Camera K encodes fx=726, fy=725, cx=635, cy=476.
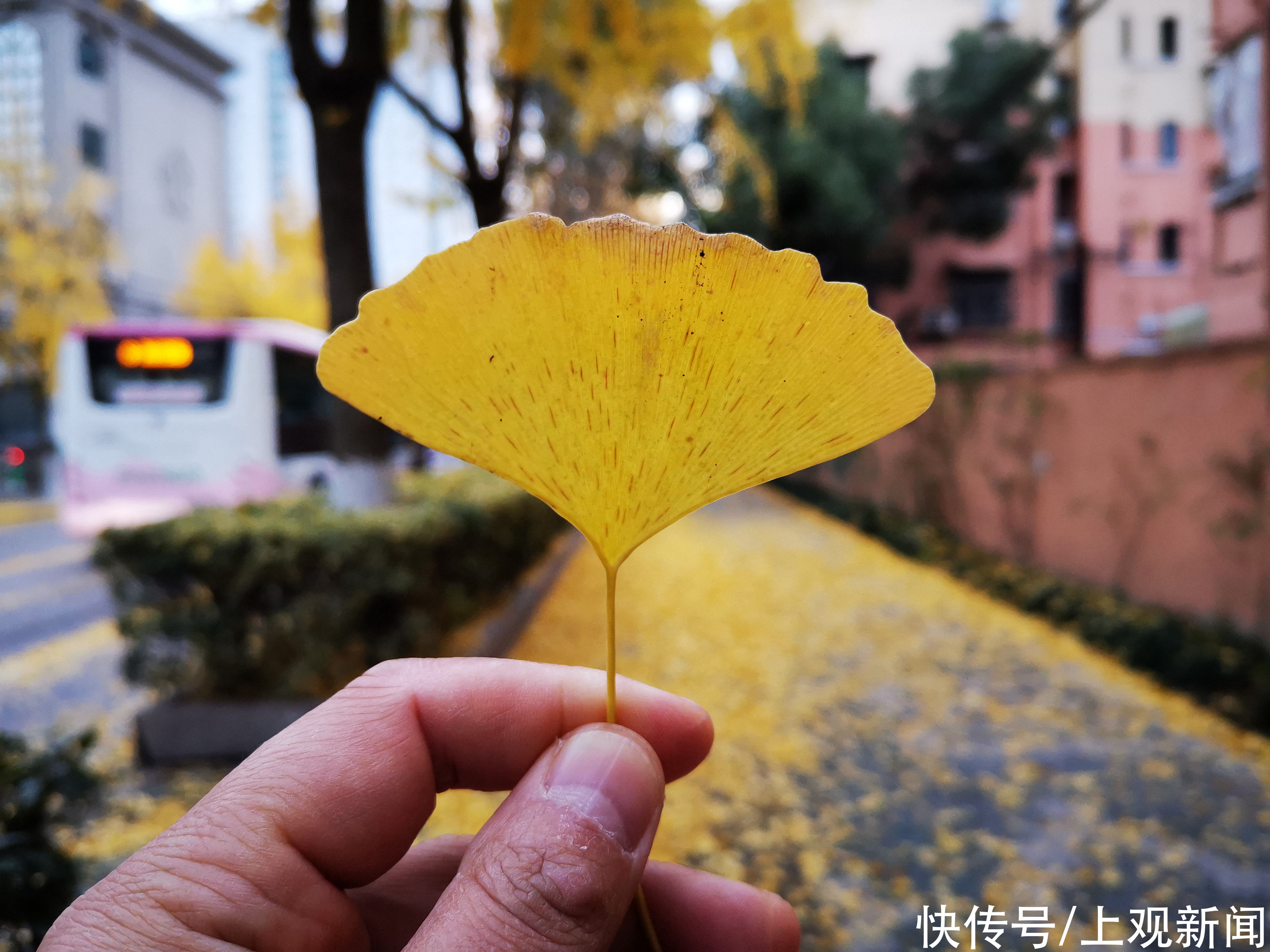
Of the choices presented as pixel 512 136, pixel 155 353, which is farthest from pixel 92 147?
pixel 512 136

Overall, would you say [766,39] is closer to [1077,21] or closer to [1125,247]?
[1077,21]

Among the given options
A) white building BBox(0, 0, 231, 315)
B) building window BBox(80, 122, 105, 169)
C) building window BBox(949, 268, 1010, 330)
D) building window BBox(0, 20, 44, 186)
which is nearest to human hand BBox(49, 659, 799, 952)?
building window BBox(0, 20, 44, 186)

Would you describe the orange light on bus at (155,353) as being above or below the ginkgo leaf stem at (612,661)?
above

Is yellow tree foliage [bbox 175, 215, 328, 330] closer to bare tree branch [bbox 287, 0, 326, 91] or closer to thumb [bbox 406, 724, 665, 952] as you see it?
bare tree branch [bbox 287, 0, 326, 91]

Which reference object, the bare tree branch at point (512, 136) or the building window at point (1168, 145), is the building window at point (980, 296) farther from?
the bare tree branch at point (512, 136)

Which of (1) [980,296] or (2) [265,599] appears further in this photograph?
(1) [980,296]

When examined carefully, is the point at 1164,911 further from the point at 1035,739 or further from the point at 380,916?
the point at 380,916

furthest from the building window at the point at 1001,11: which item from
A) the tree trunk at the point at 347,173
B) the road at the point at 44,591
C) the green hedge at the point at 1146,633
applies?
the road at the point at 44,591
